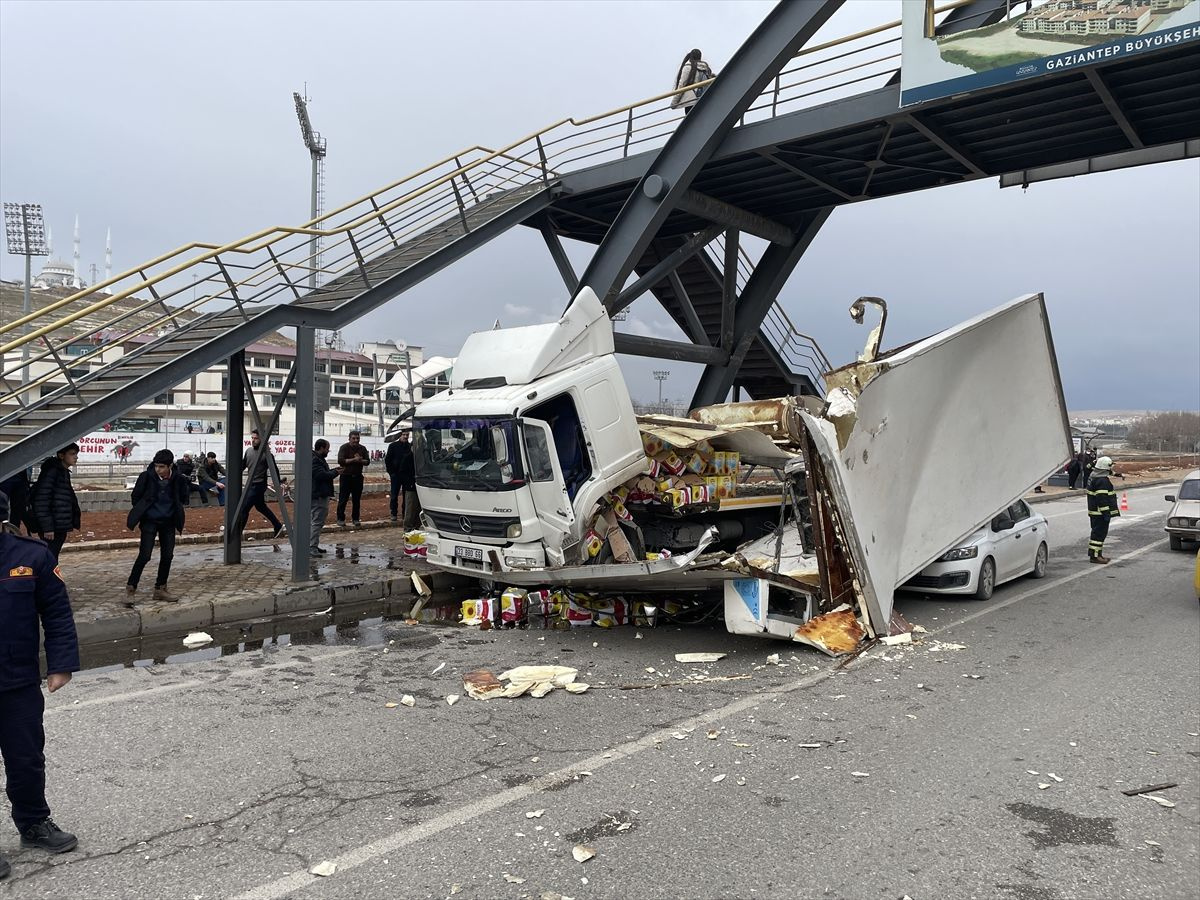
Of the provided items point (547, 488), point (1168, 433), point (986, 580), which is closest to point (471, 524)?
point (547, 488)

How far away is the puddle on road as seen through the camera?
7.34 metres

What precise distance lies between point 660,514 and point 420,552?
316 cm

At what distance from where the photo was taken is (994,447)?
9.57 metres

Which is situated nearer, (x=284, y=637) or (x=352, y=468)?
(x=284, y=637)

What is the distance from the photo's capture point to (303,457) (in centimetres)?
1034

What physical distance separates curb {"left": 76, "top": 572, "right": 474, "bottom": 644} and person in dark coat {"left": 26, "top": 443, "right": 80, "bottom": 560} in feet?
4.21

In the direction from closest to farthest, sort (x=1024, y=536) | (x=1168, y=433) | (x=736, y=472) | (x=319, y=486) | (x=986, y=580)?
(x=736, y=472) < (x=986, y=580) < (x=1024, y=536) < (x=319, y=486) < (x=1168, y=433)

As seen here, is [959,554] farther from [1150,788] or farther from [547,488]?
[1150,788]

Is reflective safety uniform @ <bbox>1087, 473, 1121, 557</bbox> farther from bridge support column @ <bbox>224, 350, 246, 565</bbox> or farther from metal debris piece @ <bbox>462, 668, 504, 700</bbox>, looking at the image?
bridge support column @ <bbox>224, 350, 246, 565</bbox>

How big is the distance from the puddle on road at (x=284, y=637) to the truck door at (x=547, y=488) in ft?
5.13

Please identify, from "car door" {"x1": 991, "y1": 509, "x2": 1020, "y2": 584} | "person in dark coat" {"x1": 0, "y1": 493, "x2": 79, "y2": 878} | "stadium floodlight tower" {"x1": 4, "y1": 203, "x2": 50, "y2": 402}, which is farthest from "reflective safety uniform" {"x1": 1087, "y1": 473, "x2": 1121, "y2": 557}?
"stadium floodlight tower" {"x1": 4, "y1": 203, "x2": 50, "y2": 402}

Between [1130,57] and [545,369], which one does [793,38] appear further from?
[545,369]

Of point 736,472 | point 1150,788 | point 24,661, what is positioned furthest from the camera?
point 736,472

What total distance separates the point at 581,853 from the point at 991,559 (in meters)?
8.20
